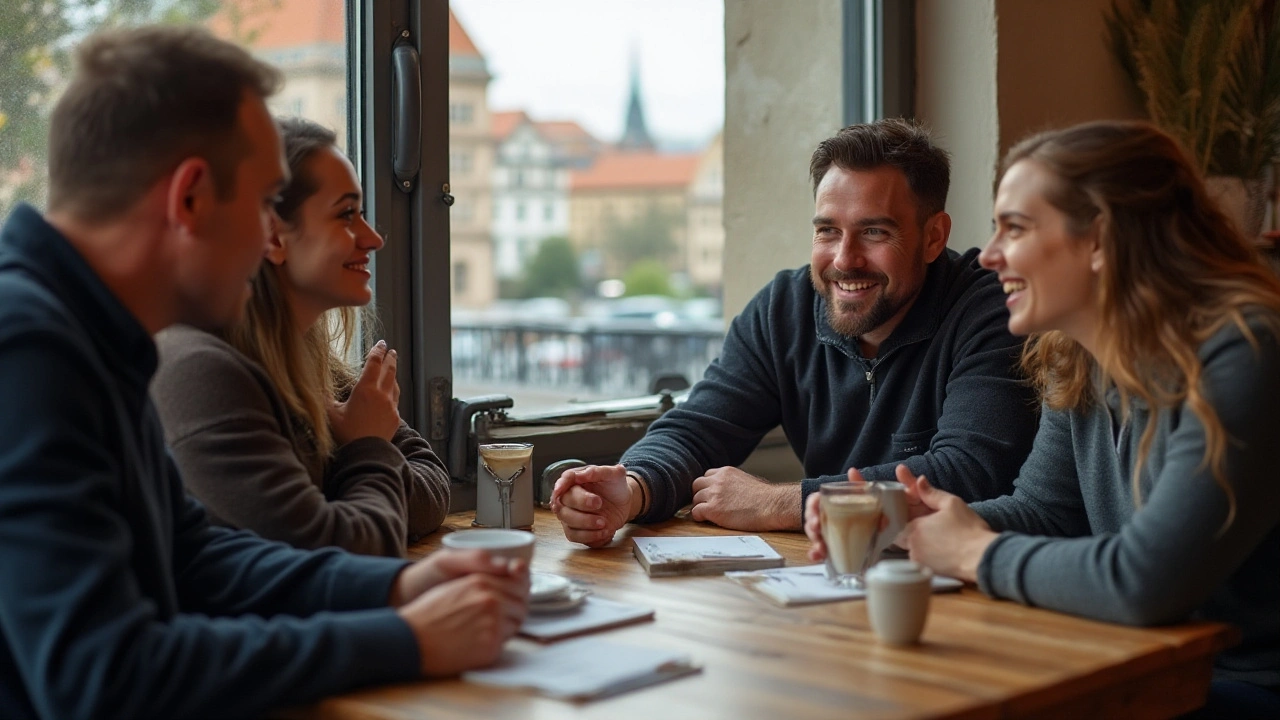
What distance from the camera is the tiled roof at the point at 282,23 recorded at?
90.5 inches

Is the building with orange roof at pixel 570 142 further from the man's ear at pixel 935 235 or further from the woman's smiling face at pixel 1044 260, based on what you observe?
the woman's smiling face at pixel 1044 260

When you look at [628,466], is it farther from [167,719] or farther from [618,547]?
[167,719]

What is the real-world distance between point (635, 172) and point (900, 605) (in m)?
2.13

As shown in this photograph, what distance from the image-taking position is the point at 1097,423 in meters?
1.86

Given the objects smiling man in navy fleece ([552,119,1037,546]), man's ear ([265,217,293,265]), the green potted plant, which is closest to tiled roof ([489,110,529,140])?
smiling man in navy fleece ([552,119,1037,546])

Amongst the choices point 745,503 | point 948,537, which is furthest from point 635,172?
point 948,537

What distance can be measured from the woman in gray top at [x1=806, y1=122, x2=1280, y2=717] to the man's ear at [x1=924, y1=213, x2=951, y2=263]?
2.01ft

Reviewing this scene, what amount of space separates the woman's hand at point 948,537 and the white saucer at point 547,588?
19.5 inches

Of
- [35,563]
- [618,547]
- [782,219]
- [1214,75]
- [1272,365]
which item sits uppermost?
[1214,75]

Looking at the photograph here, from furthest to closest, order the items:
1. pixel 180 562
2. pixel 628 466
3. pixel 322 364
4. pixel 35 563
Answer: pixel 628 466
pixel 322 364
pixel 180 562
pixel 35 563

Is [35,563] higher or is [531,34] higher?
[531,34]

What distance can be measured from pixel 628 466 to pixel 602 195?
1.24 metres

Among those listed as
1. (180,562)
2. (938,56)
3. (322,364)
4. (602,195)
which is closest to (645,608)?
(180,562)

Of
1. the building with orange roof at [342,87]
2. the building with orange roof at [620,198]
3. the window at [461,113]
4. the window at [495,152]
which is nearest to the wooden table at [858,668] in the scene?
the window at [495,152]
